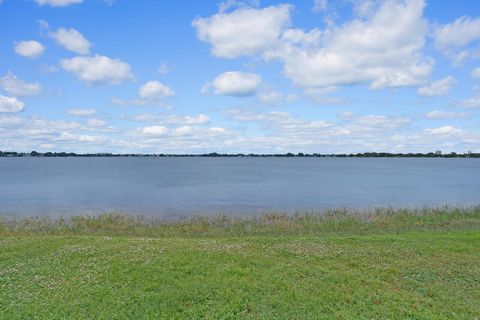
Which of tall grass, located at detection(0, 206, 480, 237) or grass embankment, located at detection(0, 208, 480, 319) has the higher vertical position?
grass embankment, located at detection(0, 208, 480, 319)

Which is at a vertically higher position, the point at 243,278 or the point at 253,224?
the point at 243,278

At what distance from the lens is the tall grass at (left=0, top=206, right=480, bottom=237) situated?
61.0 ft

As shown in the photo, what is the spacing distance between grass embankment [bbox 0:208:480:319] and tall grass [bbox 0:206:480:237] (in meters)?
5.14

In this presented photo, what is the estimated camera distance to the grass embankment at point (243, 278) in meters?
7.34

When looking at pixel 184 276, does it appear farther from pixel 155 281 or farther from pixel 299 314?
pixel 299 314

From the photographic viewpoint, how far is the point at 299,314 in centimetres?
717

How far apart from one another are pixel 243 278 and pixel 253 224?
1234 cm

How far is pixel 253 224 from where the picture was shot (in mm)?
21094

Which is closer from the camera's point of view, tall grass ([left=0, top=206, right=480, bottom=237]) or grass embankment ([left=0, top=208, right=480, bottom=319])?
grass embankment ([left=0, top=208, right=480, bottom=319])

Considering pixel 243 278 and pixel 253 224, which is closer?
pixel 243 278

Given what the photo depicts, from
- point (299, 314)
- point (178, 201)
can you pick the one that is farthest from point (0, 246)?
point (178, 201)

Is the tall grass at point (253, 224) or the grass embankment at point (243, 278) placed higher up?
the grass embankment at point (243, 278)

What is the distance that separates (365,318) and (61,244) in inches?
396

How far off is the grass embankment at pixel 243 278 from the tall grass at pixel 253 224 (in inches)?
203
